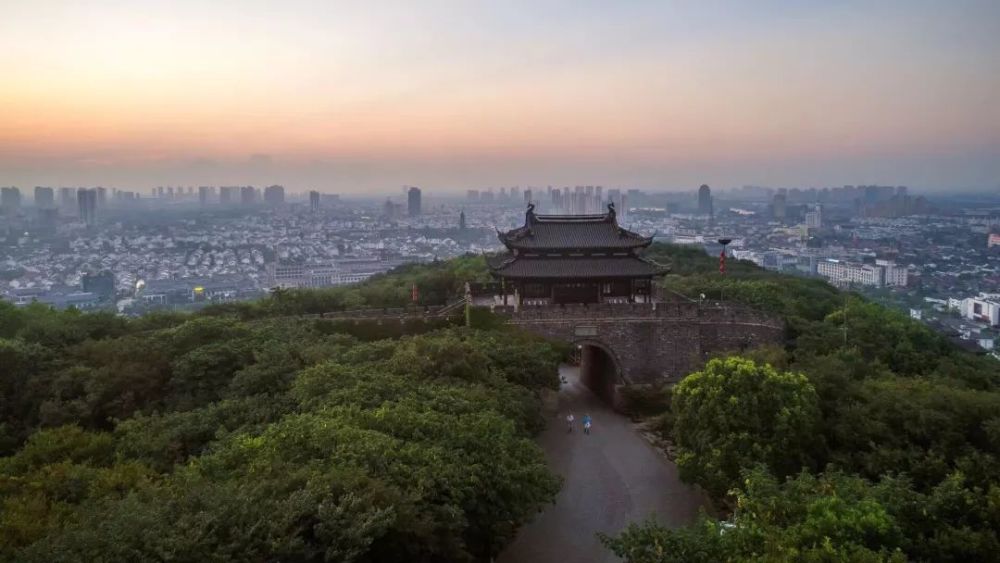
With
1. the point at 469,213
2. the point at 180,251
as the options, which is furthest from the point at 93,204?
the point at 469,213

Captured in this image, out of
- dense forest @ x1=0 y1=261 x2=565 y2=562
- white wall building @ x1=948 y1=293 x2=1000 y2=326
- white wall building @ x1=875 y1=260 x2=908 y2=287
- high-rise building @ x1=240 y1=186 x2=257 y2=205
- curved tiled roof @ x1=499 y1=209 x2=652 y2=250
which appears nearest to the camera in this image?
dense forest @ x1=0 y1=261 x2=565 y2=562

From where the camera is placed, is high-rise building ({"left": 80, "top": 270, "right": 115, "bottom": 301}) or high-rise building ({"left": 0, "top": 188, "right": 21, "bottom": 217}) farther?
high-rise building ({"left": 0, "top": 188, "right": 21, "bottom": 217})

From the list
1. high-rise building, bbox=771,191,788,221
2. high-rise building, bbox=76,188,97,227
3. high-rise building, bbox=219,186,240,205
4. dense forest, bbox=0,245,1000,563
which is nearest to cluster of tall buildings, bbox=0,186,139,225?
high-rise building, bbox=76,188,97,227

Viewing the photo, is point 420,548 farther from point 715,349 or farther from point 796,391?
point 715,349

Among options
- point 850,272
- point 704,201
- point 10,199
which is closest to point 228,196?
point 10,199

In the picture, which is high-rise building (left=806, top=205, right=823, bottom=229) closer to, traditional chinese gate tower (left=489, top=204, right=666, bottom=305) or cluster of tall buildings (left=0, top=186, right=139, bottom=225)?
traditional chinese gate tower (left=489, top=204, right=666, bottom=305)

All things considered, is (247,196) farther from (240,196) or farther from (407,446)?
(407,446)

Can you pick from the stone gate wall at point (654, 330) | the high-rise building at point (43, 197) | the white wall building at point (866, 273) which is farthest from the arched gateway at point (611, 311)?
the high-rise building at point (43, 197)
